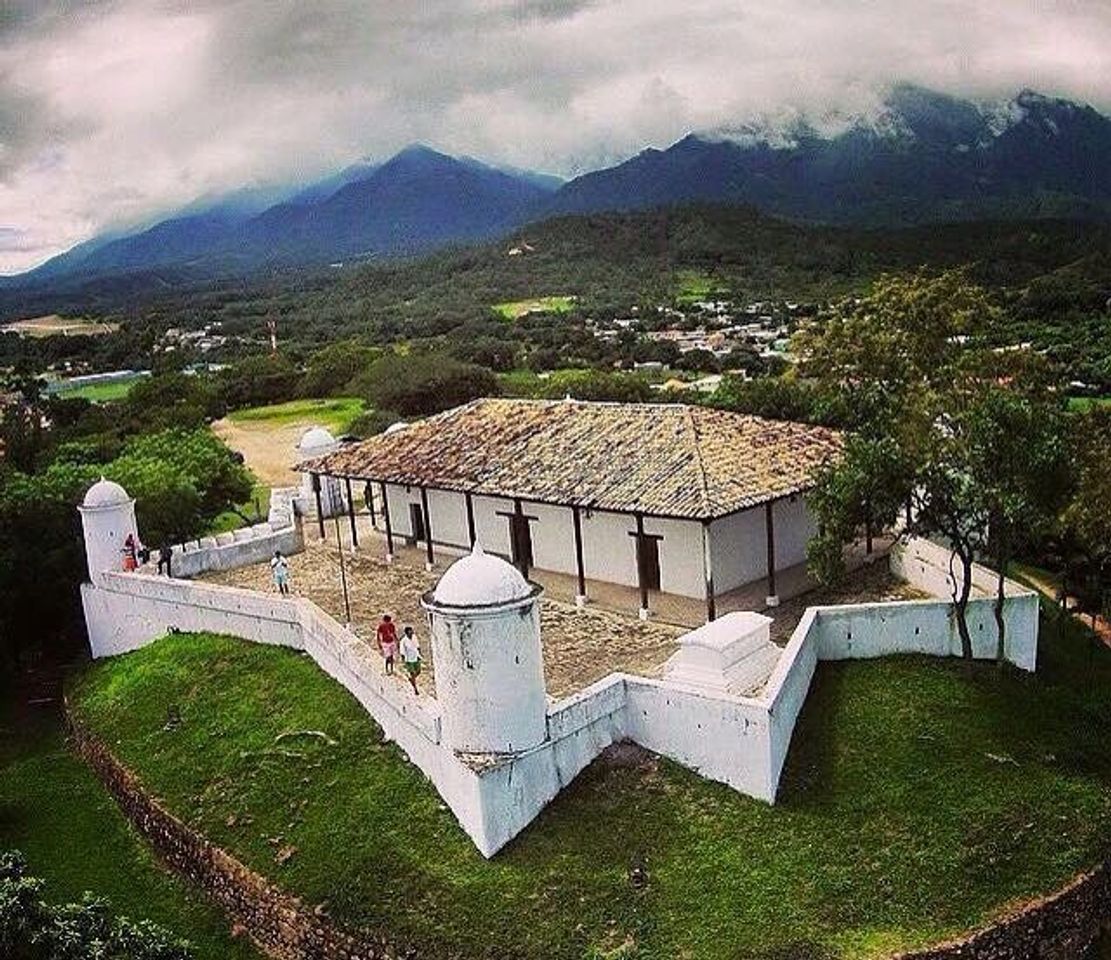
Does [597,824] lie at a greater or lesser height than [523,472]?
lesser

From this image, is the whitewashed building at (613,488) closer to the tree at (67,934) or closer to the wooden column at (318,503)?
the wooden column at (318,503)

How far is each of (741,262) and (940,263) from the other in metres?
23.2

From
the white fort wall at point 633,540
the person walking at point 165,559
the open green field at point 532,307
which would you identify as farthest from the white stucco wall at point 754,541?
the open green field at point 532,307

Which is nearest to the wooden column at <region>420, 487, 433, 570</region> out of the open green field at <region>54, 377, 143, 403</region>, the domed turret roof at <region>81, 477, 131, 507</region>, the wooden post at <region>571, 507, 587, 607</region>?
the wooden post at <region>571, 507, 587, 607</region>

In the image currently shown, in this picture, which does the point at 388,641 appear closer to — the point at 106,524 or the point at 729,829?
the point at 729,829

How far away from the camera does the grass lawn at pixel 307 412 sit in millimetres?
53500

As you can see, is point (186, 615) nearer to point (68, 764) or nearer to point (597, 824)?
point (68, 764)

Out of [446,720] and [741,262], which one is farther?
[741,262]

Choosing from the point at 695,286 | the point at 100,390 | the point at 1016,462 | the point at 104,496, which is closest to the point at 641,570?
the point at 1016,462

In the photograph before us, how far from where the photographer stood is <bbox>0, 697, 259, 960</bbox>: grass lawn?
607 inches

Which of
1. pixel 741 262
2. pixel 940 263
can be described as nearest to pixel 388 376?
pixel 940 263

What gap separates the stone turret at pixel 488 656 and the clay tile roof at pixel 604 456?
15.3 ft

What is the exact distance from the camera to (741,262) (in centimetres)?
10781

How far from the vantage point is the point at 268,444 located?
5003cm
